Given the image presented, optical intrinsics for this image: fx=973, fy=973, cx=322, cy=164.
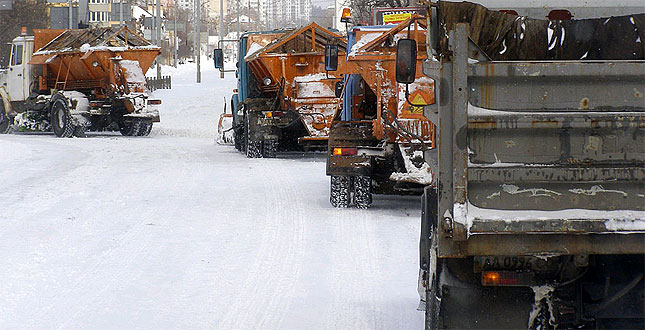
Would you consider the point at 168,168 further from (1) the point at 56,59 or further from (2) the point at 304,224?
(1) the point at 56,59

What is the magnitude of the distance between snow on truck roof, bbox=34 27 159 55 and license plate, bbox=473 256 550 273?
65.6 ft

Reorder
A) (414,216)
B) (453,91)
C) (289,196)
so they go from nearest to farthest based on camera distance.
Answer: (453,91) < (414,216) < (289,196)

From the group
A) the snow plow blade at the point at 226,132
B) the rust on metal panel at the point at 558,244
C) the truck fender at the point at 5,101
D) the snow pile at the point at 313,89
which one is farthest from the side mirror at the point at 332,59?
the truck fender at the point at 5,101

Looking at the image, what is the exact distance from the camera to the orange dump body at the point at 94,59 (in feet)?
76.7

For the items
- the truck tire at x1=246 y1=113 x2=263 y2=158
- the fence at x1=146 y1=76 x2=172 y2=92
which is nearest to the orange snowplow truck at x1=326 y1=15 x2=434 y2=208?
the truck tire at x1=246 y1=113 x2=263 y2=158

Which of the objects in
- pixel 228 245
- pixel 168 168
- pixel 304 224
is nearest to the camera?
pixel 228 245

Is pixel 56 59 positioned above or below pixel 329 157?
above

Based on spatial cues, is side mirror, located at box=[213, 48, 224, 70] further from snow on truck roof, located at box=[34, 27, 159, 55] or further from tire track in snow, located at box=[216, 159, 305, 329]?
tire track in snow, located at box=[216, 159, 305, 329]

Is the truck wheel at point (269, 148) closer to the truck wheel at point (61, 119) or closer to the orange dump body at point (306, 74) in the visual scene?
the orange dump body at point (306, 74)

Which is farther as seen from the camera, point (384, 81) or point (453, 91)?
point (384, 81)

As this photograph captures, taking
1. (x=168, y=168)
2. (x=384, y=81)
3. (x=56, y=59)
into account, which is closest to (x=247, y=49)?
(x=168, y=168)

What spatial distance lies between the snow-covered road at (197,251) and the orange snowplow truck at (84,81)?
27.3ft

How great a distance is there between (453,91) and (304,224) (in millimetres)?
6016

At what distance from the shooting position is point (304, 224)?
991 cm
